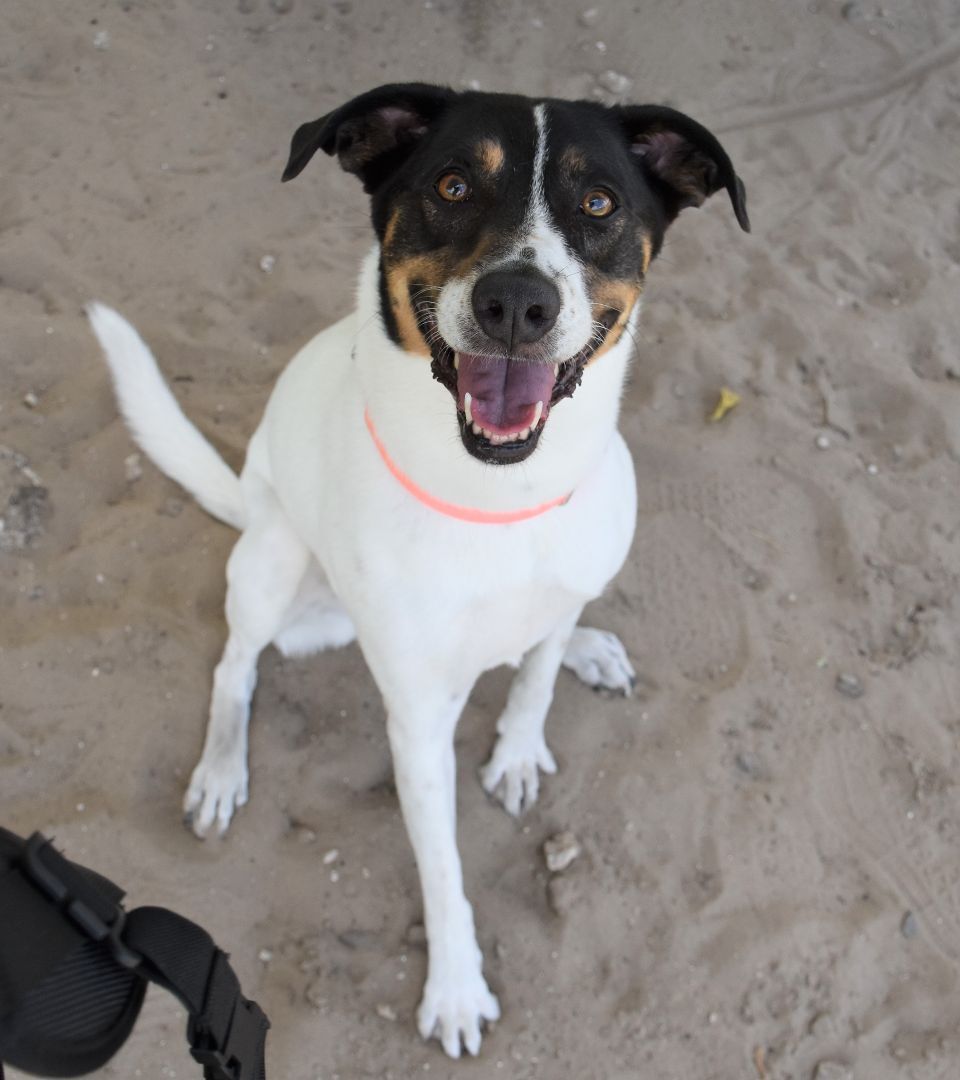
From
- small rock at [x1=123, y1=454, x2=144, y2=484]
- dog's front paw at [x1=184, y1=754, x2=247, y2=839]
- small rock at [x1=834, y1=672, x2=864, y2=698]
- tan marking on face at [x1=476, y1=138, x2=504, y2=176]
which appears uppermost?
tan marking on face at [x1=476, y1=138, x2=504, y2=176]

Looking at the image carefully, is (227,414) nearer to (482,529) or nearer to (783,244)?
(482,529)

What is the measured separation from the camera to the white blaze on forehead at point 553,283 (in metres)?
1.62

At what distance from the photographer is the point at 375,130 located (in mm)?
1906

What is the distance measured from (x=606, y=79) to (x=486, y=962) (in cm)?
355

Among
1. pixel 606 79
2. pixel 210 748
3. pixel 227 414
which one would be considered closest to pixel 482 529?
pixel 210 748

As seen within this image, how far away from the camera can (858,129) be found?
4160 mm

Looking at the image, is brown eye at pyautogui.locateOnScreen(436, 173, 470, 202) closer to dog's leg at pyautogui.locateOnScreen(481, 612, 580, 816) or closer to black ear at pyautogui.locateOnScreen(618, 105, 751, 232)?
black ear at pyautogui.locateOnScreen(618, 105, 751, 232)

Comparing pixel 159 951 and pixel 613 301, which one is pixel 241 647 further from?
pixel 159 951

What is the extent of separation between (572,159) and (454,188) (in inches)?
8.5

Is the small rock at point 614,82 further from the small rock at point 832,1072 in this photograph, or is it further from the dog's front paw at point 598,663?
the small rock at point 832,1072

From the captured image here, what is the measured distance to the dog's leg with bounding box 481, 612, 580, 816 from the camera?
2551mm

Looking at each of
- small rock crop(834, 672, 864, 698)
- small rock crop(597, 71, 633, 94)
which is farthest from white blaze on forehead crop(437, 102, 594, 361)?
small rock crop(597, 71, 633, 94)

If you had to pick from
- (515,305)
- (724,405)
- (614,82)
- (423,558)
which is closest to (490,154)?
(515,305)

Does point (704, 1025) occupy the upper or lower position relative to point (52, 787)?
upper
